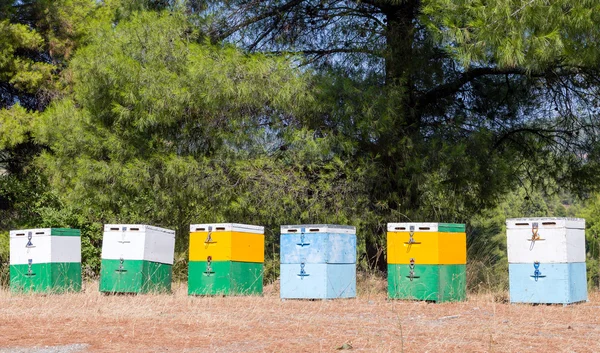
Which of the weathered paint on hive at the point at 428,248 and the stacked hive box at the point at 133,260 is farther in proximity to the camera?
the stacked hive box at the point at 133,260

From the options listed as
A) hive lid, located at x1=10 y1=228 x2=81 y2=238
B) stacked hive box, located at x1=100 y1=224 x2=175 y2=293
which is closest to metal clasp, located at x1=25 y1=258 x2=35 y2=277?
hive lid, located at x1=10 y1=228 x2=81 y2=238

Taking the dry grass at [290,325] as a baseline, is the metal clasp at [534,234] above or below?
above

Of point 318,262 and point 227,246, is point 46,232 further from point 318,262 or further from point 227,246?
point 318,262

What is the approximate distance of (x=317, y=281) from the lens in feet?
37.7

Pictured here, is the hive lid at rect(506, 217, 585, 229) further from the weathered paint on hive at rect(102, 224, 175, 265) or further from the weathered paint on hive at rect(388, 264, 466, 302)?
the weathered paint on hive at rect(102, 224, 175, 265)

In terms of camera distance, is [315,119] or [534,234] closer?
[534,234]

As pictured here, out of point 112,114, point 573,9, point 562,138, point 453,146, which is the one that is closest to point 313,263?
point 453,146

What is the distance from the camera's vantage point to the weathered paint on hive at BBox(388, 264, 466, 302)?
36.0 feet

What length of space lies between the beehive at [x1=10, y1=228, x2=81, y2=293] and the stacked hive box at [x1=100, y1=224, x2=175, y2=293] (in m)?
0.92

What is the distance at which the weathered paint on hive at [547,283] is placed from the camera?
409 inches

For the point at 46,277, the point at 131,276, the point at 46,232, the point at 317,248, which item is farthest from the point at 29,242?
the point at 317,248

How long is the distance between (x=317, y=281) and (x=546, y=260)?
3.23m

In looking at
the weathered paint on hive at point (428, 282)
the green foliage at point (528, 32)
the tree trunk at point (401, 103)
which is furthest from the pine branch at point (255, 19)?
the weathered paint on hive at point (428, 282)

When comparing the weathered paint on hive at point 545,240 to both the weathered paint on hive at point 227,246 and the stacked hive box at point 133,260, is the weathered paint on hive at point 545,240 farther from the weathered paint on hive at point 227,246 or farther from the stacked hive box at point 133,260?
the stacked hive box at point 133,260
